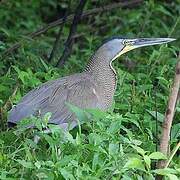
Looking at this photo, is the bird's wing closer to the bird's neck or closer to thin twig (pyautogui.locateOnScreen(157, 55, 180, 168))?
the bird's neck

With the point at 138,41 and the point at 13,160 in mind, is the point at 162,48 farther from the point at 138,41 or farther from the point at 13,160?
the point at 13,160

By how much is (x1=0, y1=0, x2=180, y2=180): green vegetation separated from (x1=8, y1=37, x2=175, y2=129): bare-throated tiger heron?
0.13m

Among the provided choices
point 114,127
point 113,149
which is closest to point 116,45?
point 114,127

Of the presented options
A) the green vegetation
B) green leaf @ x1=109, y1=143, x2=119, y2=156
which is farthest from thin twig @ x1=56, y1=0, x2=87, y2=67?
green leaf @ x1=109, y1=143, x2=119, y2=156

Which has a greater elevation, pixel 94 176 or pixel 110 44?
pixel 110 44

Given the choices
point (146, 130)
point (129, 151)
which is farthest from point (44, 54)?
point (129, 151)

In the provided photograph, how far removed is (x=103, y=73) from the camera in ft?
19.4

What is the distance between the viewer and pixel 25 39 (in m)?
7.38

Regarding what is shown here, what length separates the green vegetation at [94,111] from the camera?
4207 mm

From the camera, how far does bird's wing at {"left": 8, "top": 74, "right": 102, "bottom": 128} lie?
5.35 metres

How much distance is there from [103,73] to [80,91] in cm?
37

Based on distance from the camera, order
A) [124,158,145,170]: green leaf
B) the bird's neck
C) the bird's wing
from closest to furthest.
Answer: [124,158,145,170]: green leaf
the bird's wing
the bird's neck

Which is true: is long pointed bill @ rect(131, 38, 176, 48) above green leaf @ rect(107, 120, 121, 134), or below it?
above

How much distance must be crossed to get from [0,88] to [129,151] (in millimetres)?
1559
